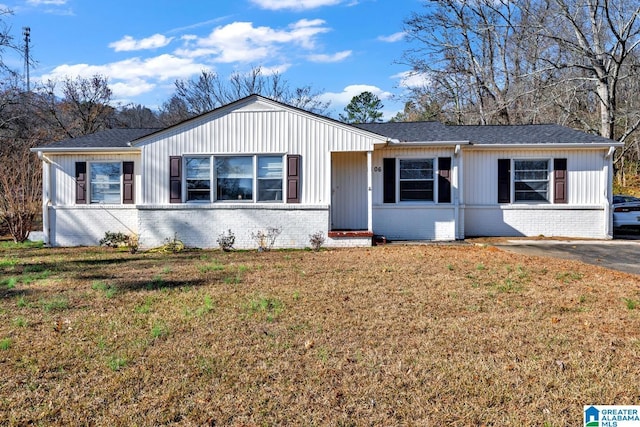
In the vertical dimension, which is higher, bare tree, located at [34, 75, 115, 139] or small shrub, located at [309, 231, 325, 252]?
bare tree, located at [34, 75, 115, 139]

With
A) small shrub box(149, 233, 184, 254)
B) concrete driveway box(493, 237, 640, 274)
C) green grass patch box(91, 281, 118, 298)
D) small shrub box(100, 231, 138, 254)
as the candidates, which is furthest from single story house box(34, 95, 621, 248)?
green grass patch box(91, 281, 118, 298)

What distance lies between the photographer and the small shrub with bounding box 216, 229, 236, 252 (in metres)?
11.0

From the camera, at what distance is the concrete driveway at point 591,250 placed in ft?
27.8

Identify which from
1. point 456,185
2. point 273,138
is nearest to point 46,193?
point 273,138

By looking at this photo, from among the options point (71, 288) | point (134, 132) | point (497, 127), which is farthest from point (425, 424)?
point (134, 132)

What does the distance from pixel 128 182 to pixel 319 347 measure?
1084 cm

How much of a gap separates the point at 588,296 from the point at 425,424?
4.36 meters

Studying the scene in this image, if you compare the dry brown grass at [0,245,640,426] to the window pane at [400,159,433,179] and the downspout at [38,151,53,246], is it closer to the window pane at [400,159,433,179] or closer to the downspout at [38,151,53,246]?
the window pane at [400,159,433,179]

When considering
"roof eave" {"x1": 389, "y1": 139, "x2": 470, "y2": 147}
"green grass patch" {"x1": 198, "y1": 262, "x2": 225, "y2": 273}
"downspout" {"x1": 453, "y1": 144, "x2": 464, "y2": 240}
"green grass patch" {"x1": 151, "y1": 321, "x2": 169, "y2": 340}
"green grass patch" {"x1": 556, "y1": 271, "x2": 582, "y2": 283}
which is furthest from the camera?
"downspout" {"x1": 453, "y1": 144, "x2": 464, "y2": 240}

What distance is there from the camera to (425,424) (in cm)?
266

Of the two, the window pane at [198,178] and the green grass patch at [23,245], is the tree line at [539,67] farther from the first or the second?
the green grass patch at [23,245]

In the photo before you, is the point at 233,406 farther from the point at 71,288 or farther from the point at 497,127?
the point at 497,127

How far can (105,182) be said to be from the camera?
41.9ft

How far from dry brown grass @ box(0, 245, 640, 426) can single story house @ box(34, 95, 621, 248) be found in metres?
4.15
